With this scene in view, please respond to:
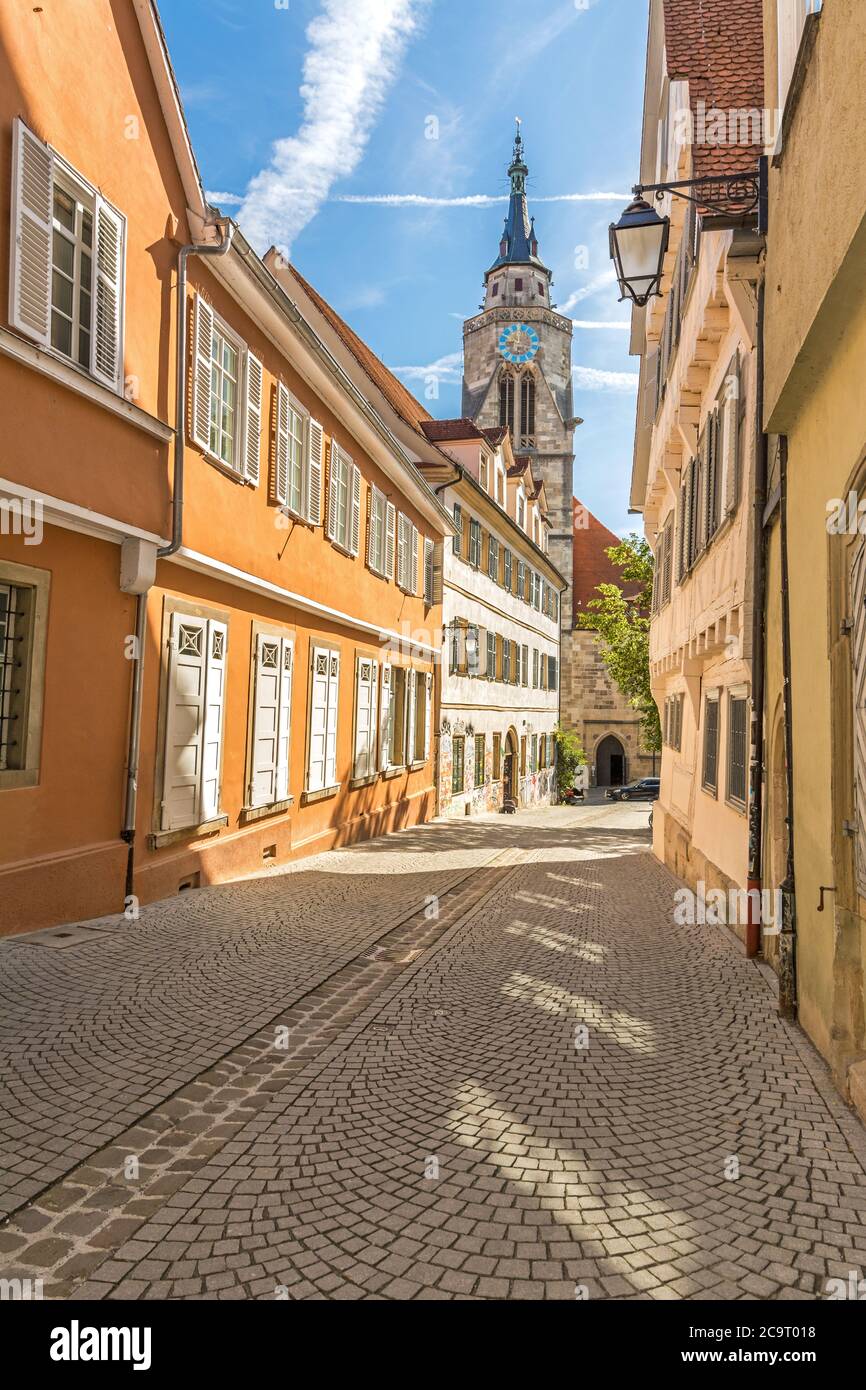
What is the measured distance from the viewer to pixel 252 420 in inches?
434

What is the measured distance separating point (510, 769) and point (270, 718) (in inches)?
793

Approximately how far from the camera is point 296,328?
1149cm

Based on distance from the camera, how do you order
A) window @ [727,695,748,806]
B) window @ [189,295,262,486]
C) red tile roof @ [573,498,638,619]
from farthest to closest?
red tile roof @ [573,498,638,619], window @ [189,295,262,486], window @ [727,695,748,806]

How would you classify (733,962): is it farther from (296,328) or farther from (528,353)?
(528,353)

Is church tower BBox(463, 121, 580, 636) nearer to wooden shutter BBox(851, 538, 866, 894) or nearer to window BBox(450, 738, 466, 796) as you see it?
window BBox(450, 738, 466, 796)

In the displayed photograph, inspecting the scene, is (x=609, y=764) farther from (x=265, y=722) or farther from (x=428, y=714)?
(x=265, y=722)

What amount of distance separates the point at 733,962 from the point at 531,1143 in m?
4.12

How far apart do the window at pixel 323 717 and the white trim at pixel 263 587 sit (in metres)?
0.62

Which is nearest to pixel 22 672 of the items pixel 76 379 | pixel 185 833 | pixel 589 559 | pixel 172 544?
pixel 172 544

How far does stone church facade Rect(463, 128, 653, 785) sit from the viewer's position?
49469mm

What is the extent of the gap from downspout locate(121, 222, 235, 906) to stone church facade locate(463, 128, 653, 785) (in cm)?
4129

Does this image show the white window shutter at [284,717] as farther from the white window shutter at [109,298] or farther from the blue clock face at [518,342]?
the blue clock face at [518,342]

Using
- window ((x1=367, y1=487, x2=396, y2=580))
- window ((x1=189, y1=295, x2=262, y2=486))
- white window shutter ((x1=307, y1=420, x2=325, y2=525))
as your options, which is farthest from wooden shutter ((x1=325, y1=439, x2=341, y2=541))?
window ((x1=189, y1=295, x2=262, y2=486))
